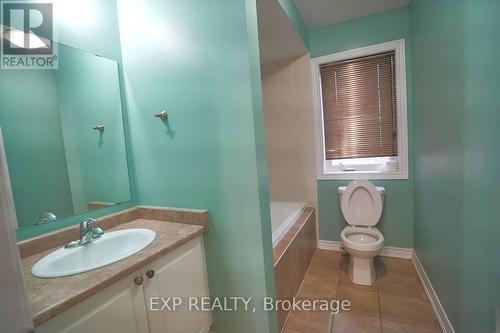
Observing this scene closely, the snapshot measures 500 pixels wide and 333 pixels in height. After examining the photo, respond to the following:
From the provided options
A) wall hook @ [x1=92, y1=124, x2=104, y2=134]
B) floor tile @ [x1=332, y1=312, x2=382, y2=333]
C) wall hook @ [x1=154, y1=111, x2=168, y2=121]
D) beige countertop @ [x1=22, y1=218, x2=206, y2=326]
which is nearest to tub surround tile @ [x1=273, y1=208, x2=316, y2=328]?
floor tile @ [x1=332, y1=312, x2=382, y2=333]

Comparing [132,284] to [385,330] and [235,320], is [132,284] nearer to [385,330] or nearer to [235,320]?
[235,320]

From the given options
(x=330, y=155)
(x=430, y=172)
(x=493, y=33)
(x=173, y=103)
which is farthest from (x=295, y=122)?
(x=493, y=33)

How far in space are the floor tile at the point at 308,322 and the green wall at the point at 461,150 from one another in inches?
29.1

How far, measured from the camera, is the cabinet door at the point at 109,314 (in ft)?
2.49

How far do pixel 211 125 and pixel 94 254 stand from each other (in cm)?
93

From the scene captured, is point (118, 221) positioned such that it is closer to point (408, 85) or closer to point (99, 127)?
point (99, 127)

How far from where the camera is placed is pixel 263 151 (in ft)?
4.25

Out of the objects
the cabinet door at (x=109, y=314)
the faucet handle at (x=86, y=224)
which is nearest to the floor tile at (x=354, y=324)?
the cabinet door at (x=109, y=314)

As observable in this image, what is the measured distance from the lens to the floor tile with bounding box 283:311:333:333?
5.06ft

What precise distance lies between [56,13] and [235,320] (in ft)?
6.70

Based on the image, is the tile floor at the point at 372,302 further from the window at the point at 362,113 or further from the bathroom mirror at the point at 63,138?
the bathroom mirror at the point at 63,138

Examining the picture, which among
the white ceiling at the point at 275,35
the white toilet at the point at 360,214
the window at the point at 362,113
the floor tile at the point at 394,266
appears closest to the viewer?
the white ceiling at the point at 275,35

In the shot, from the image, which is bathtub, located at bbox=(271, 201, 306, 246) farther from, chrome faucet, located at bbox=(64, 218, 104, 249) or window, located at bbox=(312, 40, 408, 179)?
chrome faucet, located at bbox=(64, 218, 104, 249)

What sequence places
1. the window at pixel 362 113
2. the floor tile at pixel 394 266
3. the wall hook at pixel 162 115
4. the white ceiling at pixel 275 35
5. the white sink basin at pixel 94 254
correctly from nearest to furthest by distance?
the white sink basin at pixel 94 254, the wall hook at pixel 162 115, the white ceiling at pixel 275 35, the floor tile at pixel 394 266, the window at pixel 362 113
